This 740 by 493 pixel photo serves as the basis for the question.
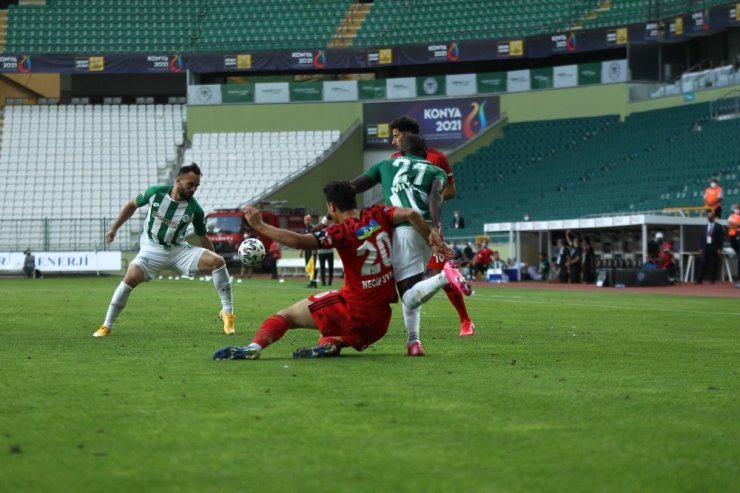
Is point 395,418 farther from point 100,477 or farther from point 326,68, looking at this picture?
point 326,68

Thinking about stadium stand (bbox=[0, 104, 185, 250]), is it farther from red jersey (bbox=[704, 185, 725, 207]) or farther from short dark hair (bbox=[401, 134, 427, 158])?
short dark hair (bbox=[401, 134, 427, 158])

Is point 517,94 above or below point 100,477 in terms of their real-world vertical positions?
above

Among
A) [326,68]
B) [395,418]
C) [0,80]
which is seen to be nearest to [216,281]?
[395,418]

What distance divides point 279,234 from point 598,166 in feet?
129

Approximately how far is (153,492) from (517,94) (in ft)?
164

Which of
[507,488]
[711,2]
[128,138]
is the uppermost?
[711,2]

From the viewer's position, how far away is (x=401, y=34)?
182ft

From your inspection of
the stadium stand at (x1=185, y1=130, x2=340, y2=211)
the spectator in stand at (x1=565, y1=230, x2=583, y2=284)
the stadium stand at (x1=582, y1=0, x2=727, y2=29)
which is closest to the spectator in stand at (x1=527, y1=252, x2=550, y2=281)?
the spectator in stand at (x1=565, y1=230, x2=583, y2=284)

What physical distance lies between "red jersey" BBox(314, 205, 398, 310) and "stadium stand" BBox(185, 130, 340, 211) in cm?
4186

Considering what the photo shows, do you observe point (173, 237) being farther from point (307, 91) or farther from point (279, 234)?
point (307, 91)

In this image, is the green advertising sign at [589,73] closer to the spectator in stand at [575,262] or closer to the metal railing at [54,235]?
the spectator in stand at [575,262]

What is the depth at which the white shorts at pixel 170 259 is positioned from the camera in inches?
556

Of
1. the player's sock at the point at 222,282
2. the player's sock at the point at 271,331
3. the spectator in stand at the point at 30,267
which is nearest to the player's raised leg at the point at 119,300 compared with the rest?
the player's sock at the point at 222,282

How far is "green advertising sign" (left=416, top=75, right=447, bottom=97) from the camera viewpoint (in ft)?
178
